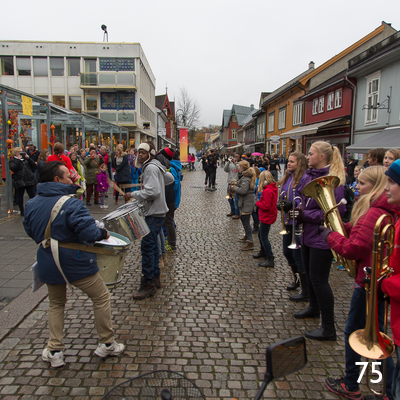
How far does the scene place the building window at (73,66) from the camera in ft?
111

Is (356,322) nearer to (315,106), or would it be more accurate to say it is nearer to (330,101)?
(330,101)

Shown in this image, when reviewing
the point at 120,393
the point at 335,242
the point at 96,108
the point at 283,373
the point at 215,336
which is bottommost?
the point at 215,336

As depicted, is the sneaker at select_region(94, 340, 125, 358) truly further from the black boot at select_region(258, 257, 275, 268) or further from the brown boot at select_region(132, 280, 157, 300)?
the black boot at select_region(258, 257, 275, 268)

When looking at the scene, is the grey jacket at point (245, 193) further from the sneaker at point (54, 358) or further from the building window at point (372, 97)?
the building window at point (372, 97)

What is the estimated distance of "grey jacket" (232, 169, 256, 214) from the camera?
670 cm

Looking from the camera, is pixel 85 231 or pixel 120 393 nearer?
pixel 120 393

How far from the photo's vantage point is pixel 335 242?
2473mm

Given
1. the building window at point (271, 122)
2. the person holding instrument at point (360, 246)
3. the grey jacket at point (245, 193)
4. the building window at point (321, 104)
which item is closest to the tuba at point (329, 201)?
the person holding instrument at point (360, 246)

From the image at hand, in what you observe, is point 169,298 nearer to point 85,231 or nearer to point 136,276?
point 136,276

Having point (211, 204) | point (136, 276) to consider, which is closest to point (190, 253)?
point (136, 276)

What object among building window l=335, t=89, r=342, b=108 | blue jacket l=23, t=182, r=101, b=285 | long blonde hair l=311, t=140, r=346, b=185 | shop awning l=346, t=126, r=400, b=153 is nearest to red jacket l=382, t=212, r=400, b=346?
long blonde hair l=311, t=140, r=346, b=185

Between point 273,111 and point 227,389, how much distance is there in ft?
122

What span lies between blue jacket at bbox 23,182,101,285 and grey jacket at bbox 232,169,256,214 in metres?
4.29

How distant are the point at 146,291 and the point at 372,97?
17356 millimetres
